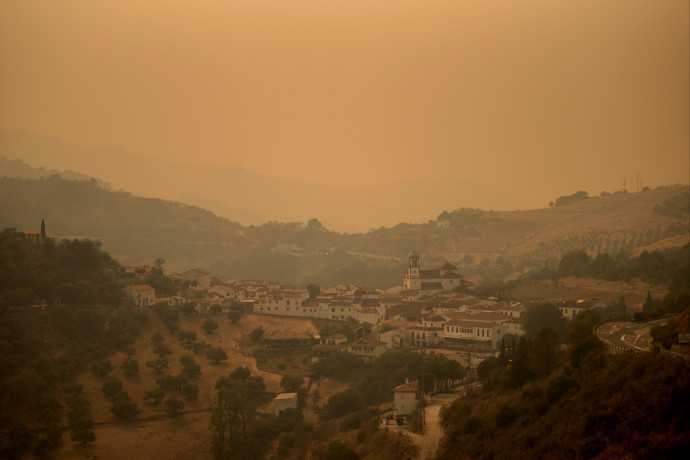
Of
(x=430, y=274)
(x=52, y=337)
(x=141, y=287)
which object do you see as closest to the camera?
(x=52, y=337)

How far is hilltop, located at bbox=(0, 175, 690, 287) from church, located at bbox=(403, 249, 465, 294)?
20.6 metres

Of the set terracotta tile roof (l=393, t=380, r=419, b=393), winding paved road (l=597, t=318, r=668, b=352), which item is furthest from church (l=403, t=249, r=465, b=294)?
terracotta tile roof (l=393, t=380, r=419, b=393)

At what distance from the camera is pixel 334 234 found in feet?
347

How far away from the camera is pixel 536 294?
4659 cm

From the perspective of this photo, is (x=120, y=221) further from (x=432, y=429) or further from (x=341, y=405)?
(x=432, y=429)

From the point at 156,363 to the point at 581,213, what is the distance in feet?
257

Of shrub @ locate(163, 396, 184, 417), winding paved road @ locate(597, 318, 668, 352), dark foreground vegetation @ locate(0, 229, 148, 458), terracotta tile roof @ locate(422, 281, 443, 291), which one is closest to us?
winding paved road @ locate(597, 318, 668, 352)

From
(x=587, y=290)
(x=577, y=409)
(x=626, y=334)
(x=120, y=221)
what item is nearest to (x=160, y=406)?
(x=626, y=334)

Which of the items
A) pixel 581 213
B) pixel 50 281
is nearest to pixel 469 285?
pixel 50 281

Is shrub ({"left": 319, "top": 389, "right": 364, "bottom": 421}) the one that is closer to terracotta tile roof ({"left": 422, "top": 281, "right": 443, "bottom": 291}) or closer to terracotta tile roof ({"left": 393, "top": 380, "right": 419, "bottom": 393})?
terracotta tile roof ({"left": 393, "top": 380, "right": 419, "bottom": 393})

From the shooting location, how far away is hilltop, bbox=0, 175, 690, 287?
265 feet

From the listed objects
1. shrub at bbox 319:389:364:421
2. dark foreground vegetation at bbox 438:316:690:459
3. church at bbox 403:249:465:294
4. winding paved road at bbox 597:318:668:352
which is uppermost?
church at bbox 403:249:465:294

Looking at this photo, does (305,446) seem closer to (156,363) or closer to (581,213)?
(156,363)

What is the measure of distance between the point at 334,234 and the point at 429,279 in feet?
180
